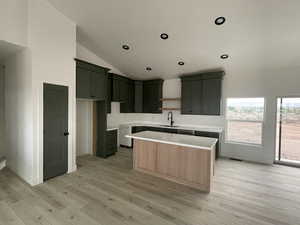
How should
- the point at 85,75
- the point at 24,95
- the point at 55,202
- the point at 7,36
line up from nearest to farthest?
1. the point at 55,202
2. the point at 7,36
3. the point at 24,95
4. the point at 85,75

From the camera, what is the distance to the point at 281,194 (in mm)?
2744

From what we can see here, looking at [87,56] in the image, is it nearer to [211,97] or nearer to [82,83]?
[82,83]

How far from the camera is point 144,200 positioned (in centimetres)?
252

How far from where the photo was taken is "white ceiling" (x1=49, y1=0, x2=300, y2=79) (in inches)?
105

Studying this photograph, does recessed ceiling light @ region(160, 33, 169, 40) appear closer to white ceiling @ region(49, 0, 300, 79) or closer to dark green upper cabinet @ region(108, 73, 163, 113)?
white ceiling @ region(49, 0, 300, 79)

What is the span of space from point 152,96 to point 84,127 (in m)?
2.61

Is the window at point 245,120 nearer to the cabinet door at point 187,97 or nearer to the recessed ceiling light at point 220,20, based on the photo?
the cabinet door at point 187,97

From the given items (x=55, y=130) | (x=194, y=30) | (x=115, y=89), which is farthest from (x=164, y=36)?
(x=55, y=130)

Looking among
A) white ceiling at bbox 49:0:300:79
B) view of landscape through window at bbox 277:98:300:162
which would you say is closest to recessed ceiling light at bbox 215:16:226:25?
white ceiling at bbox 49:0:300:79

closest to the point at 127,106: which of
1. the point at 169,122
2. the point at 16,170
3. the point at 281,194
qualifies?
the point at 169,122

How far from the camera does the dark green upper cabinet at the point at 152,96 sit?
5.80m

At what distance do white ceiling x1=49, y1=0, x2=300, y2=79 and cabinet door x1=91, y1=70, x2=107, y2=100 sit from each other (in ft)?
2.65

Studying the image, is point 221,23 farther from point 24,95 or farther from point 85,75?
point 24,95

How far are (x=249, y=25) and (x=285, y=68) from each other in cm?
211
